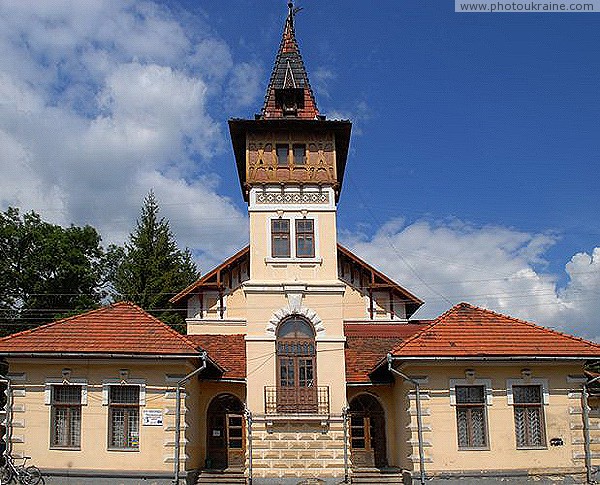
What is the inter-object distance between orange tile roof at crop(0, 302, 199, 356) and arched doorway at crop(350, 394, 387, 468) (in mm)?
6209

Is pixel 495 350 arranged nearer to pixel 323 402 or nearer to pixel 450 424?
pixel 450 424

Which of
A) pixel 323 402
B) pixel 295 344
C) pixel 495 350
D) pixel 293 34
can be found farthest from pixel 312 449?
pixel 293 34

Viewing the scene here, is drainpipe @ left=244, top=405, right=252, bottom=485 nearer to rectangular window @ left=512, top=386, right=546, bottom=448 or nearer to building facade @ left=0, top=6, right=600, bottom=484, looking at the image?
building facade @ left=0, top=6, right=600, bottom=484

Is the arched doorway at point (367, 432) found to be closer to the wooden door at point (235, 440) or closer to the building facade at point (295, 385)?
the building facade at point (295, 385)

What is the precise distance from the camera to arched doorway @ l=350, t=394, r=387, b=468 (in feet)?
74.3

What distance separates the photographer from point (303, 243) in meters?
22.9

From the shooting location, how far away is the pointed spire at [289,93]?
24.2 m

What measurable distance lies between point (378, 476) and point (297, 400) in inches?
125

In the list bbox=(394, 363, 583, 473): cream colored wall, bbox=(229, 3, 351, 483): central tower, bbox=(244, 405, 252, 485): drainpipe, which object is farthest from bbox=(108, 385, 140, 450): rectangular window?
bbox=(394, 363, 583, 473): cream colored wall

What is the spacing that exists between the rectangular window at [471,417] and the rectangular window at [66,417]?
33.8 ft

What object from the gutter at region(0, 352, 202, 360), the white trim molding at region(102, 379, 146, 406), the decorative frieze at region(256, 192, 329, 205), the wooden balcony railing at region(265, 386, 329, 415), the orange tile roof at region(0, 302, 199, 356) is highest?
the decorative frieze at region(256, 192, 329, 205)

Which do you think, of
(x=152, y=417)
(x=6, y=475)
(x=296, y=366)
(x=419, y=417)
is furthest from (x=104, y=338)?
(x=419, y=417)

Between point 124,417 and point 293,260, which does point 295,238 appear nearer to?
point 293,260

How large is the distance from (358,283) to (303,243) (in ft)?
20.2
